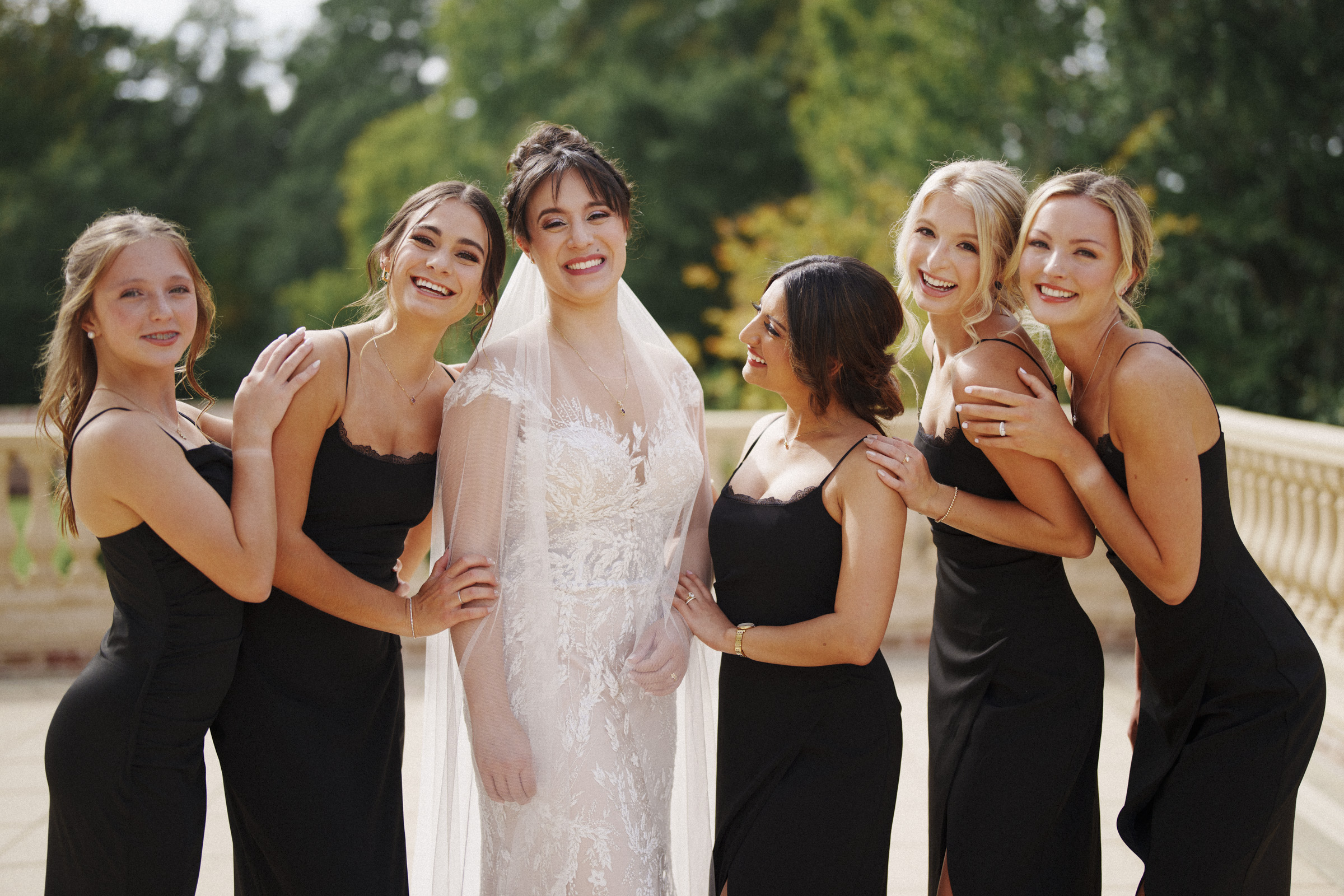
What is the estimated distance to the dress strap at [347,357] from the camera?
9.35 ft

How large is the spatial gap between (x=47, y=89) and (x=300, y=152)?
818 centimetres

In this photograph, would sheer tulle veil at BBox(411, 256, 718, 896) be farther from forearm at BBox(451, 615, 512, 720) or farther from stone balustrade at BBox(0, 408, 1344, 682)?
stone balustrade at BBox(0, 408, 1344, 682)

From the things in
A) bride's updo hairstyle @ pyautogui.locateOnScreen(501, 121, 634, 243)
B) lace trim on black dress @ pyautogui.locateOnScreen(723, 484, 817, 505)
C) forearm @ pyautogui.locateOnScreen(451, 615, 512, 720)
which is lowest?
forearm @ pyautogui.locateOnScreen(451, 615, 512, 720)

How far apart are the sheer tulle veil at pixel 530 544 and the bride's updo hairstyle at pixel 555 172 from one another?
22 centimetres

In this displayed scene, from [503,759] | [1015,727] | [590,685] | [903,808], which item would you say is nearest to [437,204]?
[590,685]

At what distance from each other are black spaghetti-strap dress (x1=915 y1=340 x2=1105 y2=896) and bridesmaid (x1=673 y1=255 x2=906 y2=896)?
0.23 metres

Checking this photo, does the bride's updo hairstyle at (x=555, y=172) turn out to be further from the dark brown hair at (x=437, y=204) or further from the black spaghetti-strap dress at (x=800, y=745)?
the black spaghetti-strap dress at (x=800, y=745)

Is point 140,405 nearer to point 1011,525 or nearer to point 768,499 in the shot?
point 768,499

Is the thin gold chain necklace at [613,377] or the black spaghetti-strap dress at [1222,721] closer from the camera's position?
the black spaghetti-strap dress at [1222,721]

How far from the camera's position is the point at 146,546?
2.58 meters

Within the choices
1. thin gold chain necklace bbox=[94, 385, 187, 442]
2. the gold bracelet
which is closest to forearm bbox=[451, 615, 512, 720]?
thin gold chain necklace bbox=[94, 385, 187, 442]

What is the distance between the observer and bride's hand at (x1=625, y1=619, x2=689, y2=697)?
110 inches

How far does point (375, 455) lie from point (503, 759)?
87 centimetres

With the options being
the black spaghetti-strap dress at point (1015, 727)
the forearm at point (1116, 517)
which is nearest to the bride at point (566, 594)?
the black spaghetti-strap dress at point (1015, 727)
